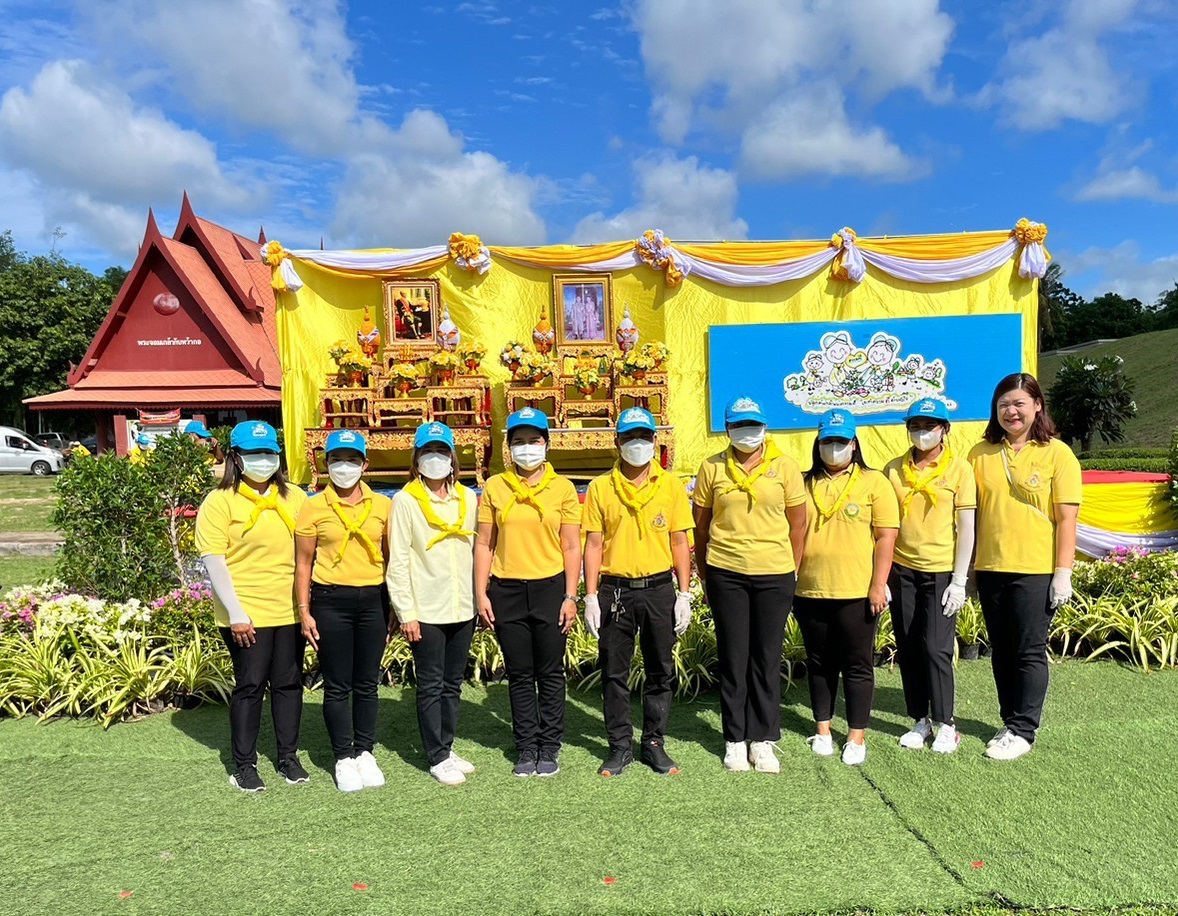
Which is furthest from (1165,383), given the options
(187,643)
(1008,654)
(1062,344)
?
(187,643)

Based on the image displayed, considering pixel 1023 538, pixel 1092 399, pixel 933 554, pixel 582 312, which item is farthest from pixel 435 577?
pixel 1092 399

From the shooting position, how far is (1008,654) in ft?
12.6

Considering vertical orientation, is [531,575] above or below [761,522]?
below

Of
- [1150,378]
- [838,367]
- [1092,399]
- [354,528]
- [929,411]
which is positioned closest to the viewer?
[354,528]

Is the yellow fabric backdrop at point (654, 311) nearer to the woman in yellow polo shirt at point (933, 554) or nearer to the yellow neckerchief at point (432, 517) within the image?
the woman in yellow polo shirt at point (933, 554)

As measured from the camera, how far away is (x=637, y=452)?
362cm

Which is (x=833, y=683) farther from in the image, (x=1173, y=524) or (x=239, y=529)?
(x=1173, y=524)

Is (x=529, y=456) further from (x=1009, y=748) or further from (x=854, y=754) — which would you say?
(x=1009, y=748)

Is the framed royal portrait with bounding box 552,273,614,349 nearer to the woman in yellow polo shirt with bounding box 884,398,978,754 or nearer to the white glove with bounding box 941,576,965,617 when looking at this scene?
the woman in yellow polo shirt with bounding box 884,398,978,754

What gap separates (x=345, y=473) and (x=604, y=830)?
1825mm

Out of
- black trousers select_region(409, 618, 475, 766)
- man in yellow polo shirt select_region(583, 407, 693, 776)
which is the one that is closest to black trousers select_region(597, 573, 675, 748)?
man in yellow polo shirt select_region(583, 407, 693, 776)

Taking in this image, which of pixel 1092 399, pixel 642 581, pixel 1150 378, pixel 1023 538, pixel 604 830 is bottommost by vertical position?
pixel 604 830

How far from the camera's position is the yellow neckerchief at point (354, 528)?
348 centimetres

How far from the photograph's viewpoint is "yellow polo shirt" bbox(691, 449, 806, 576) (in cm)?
357
